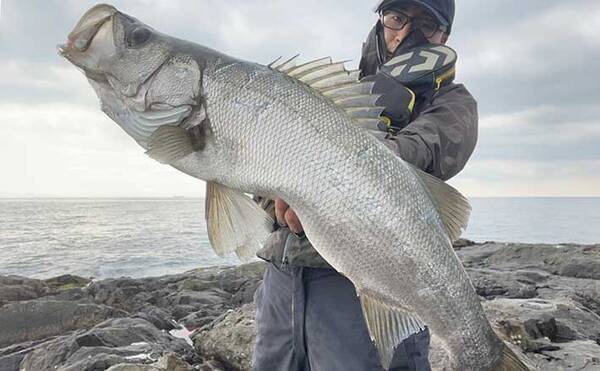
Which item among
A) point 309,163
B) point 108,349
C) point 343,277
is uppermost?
point 309,163

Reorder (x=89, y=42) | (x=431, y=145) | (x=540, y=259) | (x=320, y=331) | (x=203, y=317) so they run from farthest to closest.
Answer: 1. (x=540, y=259)
2. (x=203, y=317)
3. (x=320, y=331)
4. (x=431, y=145)
5. (x=89, y=42)

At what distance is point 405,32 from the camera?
10.7ft

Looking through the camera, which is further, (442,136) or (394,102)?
(394,102)

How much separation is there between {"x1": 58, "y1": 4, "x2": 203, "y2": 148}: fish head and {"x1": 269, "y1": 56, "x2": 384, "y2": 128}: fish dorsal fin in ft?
1.51

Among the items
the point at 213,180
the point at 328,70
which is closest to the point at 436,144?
the point at 328,70

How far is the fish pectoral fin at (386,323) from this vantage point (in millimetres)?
2490

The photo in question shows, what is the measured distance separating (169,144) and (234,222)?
51 cm

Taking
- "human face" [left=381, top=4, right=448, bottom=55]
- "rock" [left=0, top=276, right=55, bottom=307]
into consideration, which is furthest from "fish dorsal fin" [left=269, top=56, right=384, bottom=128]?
"rock" [left=0, top=276, right=55, bottom=307]

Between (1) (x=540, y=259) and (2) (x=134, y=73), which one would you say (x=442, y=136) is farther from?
(1) (x=540, y=259)

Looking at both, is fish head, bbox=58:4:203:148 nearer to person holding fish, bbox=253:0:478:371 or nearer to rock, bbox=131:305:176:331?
person holding fish, bbox=253:0:478:371

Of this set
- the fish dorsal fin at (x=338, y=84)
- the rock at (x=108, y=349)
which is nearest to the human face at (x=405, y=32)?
the fish dorsal fin at (x=338, y=84)

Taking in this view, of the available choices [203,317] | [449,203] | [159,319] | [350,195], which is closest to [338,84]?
[350,195]

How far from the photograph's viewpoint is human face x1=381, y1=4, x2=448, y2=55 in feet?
10.6

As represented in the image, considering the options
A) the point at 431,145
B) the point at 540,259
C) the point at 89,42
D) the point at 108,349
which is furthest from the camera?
the point at 540,259
